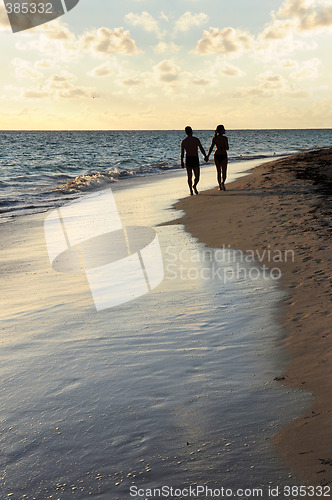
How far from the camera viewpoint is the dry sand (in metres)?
2.62

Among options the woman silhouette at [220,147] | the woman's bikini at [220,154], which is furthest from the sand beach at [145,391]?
the woman's bikini at [220,154]

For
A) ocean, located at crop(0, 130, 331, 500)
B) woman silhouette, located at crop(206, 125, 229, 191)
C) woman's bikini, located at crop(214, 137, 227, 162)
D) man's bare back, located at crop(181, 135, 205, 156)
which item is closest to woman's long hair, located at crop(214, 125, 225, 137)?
woman silhouette, located at crop(206, 125, 229, 191)

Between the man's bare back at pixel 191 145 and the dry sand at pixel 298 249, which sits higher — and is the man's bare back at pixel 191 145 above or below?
above

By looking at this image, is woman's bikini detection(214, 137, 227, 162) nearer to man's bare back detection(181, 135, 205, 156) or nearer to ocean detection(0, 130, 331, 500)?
man's bare back detection(181, 135, 205, 156)

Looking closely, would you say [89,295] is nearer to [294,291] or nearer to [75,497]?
[294,291]

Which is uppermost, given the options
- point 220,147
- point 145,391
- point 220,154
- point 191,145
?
point 191,145

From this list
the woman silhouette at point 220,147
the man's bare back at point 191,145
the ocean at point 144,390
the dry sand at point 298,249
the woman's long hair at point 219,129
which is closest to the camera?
the ocean at point 144,390

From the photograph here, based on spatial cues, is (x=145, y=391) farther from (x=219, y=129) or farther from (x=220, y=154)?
(x=220, y=154)

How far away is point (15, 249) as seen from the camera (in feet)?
28.9

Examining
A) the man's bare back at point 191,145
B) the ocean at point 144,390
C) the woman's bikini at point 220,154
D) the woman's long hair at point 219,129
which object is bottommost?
the ocean at point 144,390

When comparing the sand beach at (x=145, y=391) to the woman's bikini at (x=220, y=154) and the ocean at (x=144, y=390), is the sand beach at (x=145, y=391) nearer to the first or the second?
the ocean at (x=144, y=390)

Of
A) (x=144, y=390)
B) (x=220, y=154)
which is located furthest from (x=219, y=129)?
(x=144, y=390)

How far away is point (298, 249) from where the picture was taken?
665 centimetres

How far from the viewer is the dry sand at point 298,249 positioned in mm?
2615
